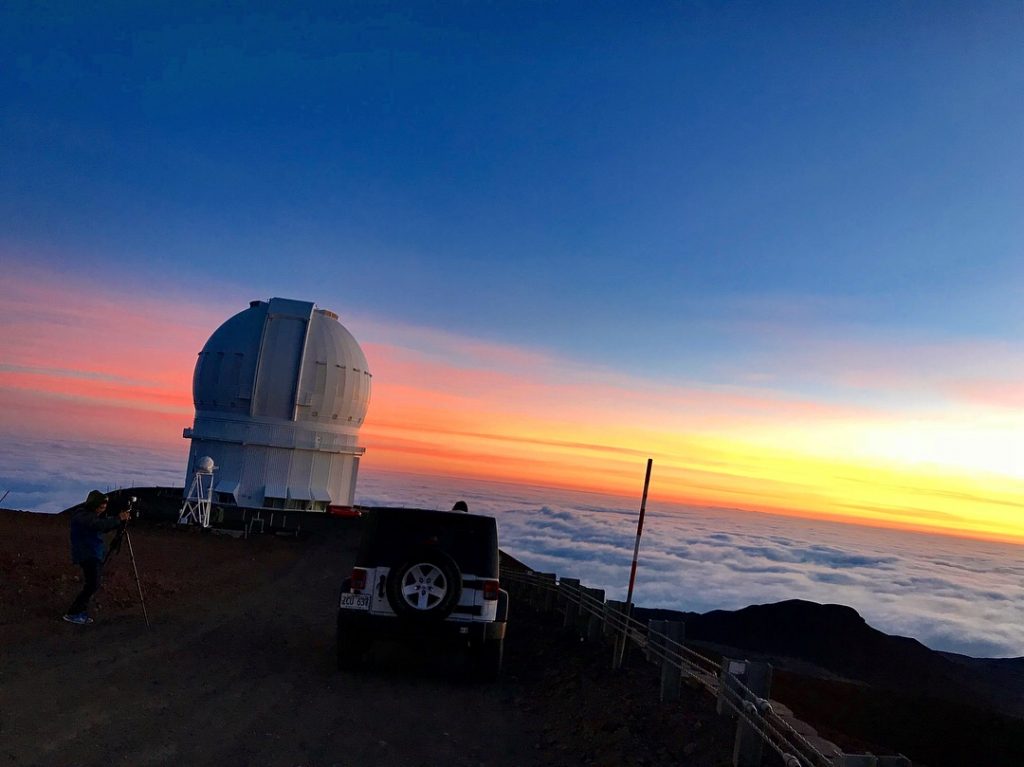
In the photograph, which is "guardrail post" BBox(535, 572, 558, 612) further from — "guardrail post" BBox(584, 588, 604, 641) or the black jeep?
the black jeep

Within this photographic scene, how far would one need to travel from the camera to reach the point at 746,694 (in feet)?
21.3

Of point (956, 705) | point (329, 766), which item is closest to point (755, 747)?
point (329, 766)

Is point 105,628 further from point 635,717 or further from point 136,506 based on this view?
point 136,506

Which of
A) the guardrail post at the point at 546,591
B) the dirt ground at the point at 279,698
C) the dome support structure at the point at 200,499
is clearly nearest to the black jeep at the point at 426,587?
the dirt ground at the point at 279,698

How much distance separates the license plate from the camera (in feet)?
31.5

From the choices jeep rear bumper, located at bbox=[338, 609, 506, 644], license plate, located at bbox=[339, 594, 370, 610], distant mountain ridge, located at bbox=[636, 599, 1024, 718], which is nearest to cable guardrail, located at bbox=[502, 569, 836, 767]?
jeep rear bumper, located at bbox=[338, 609, 506, 644]

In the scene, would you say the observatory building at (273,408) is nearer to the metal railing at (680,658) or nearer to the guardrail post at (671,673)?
the metal railing at (680,658)

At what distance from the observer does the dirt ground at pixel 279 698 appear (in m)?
6.59

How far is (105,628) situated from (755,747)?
31.8 ft

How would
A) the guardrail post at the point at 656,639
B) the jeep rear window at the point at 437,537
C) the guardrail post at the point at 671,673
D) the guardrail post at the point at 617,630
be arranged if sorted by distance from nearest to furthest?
1. the guardrail post at the point at 671,673
2. the guardrail post at the point at 656,639
3. the jeep rear window at the point at 437,537
4. the guardrail post at the point at 617,630

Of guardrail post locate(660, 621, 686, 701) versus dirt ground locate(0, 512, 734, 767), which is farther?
guardrail post locate(660, 621, 686, 701)

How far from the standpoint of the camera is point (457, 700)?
30.2ft

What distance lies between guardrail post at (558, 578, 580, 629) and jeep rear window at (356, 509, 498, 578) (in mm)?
4324

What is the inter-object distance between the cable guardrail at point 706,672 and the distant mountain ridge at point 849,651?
33.5 metres
